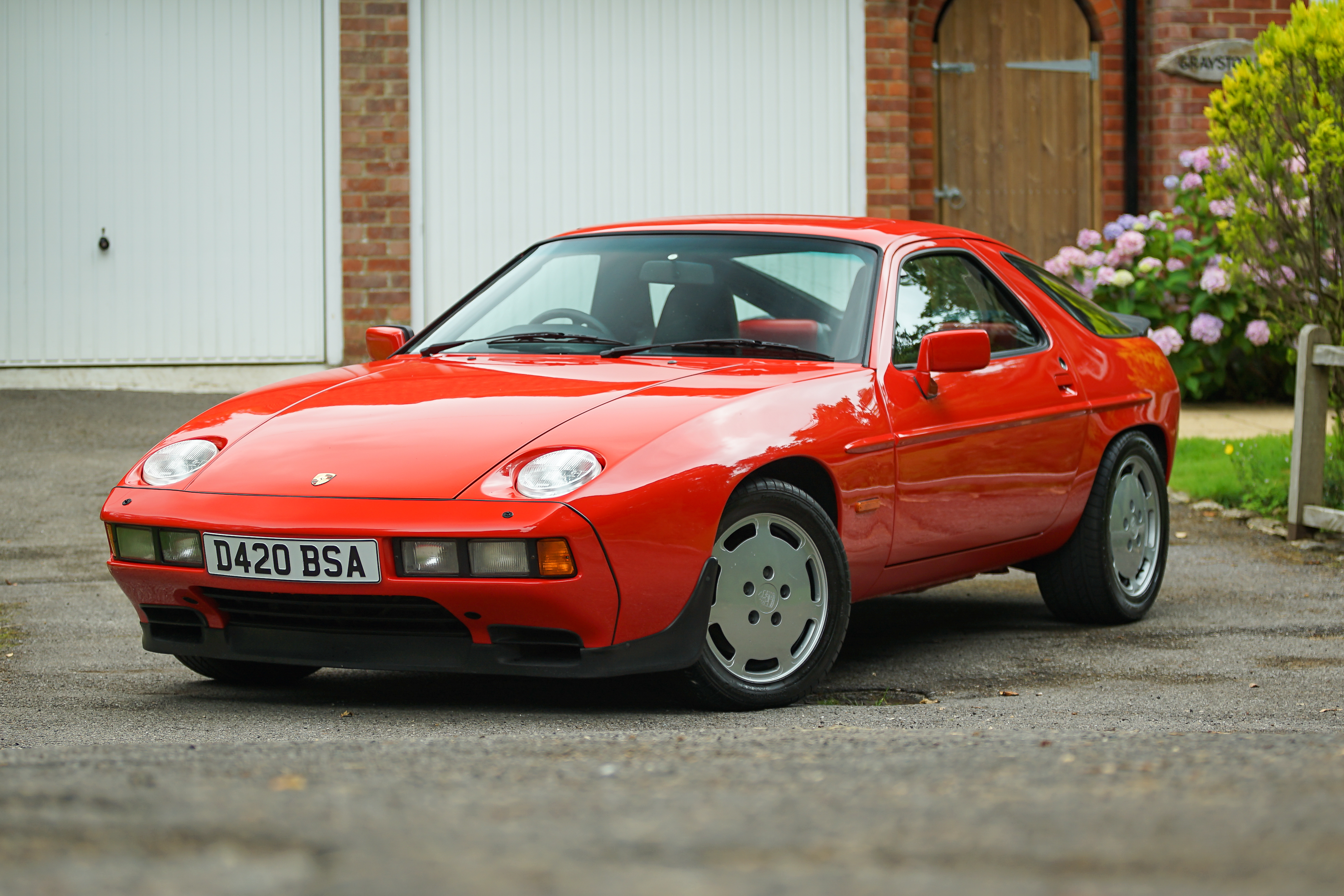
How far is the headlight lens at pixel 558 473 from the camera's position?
399cm

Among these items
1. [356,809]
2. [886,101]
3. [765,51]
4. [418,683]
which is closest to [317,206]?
[765,51]

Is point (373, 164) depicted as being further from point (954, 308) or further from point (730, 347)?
point (730, 347)

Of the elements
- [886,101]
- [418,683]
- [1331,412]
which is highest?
[886,101]

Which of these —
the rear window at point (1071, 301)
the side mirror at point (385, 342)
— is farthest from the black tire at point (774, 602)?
the rear window at point (1071, 301)

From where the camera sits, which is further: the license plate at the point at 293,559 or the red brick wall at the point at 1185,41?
the red brick wall at the point at 1185,41

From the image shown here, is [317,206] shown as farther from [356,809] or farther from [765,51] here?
[356,809]

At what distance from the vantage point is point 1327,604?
6.36 m

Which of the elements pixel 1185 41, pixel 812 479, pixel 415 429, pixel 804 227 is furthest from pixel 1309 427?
pixel 1185 41

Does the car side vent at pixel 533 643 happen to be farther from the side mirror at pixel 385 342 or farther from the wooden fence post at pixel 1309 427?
the wooden fence post at pixel 1309 427

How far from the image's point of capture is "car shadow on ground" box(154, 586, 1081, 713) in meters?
4.46

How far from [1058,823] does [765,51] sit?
1098 centimetres

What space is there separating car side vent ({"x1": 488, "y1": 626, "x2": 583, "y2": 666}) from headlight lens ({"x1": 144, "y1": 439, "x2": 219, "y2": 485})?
1.00 meters

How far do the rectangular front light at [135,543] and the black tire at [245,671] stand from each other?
44 cm

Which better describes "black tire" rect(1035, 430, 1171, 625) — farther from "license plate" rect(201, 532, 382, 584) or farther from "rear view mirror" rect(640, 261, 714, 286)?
"license plate" rect(201, 532, 382, 584)
